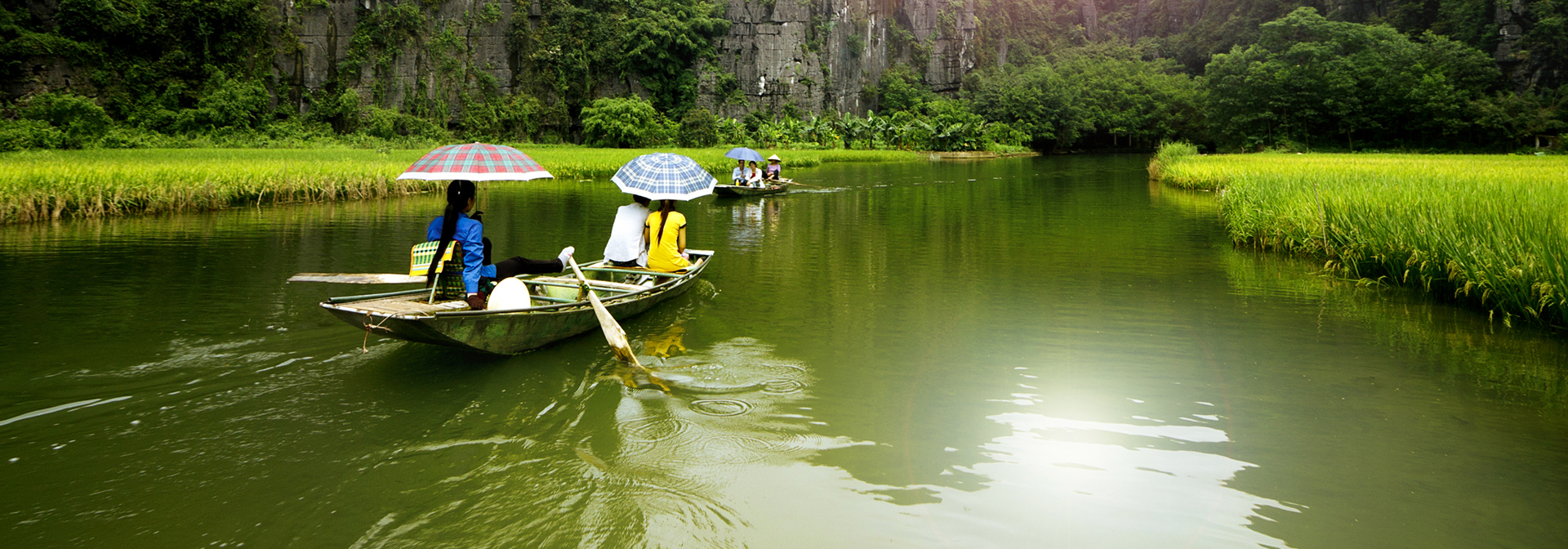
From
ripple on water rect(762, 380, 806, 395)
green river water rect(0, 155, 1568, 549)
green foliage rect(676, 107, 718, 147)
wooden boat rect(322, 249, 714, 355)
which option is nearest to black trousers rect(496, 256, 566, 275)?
wooden boat rect(322, 249, 714, 355)

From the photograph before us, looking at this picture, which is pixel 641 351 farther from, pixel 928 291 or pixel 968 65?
pixel 968 65

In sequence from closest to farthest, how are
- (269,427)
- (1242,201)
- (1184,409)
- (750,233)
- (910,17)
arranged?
(269,427) → (1184,409) → (1242,201) → (750,233) → (910,17)

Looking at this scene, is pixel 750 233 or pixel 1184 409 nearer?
pixel 1184 409

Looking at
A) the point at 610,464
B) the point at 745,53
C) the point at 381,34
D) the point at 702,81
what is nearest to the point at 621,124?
the point at 702,81

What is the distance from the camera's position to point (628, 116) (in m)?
41.8

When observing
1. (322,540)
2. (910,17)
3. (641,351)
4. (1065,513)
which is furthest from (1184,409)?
(910,17)

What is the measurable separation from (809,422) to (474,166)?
111 inches

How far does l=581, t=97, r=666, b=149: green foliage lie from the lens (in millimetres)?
41750

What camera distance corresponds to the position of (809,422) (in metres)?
4.28

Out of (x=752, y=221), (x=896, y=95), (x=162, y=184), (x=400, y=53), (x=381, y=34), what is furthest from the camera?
(x=896, y=95)

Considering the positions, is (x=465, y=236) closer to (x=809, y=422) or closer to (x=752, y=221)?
(x=809, y=422)

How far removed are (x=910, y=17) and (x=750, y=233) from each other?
62012mm

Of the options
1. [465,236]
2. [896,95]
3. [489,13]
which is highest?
[489,13]

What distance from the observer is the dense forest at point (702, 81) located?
111 feet
